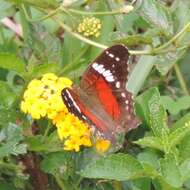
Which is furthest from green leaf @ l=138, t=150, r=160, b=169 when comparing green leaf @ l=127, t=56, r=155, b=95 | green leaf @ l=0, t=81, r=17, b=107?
green leaf @ l=0, t=81, r=17, b=107

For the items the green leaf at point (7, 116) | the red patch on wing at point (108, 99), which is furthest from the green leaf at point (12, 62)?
the red patch on wing at point (108, 99)

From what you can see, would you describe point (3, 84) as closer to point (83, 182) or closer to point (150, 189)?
point (83, 182)

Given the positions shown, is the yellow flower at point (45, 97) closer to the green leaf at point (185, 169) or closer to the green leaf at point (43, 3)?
the green leaf at point (43, 3)

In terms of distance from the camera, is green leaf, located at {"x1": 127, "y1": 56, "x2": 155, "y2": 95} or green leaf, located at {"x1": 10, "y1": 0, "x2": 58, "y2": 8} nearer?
green leaf, located at {"x1": 10, "y1": 0, "x2": 58, "y2": 8}

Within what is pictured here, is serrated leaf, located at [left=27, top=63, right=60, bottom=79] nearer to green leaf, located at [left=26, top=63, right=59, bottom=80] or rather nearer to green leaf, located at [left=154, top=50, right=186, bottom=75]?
green leaf, located at [left=26, top=63, right=59, bottom=80]

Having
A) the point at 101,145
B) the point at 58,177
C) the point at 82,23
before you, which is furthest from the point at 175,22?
the point at 58,177

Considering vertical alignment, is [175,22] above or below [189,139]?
above

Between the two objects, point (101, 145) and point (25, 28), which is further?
point (25, 28)

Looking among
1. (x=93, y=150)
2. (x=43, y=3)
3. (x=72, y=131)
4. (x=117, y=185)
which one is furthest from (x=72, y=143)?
(x=43, y=3)
